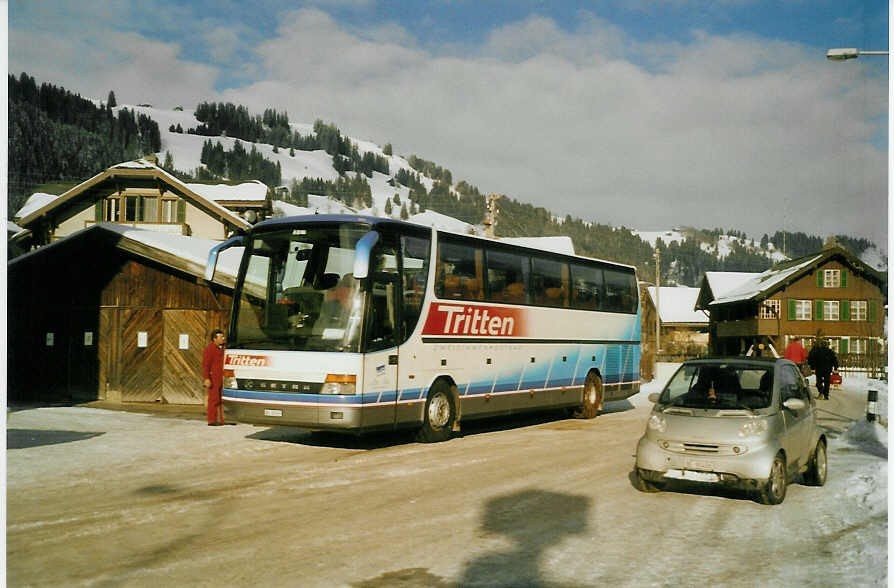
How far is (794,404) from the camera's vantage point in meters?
9.84

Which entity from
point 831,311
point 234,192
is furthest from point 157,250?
point 831,311

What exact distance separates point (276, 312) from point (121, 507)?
16.4 ft

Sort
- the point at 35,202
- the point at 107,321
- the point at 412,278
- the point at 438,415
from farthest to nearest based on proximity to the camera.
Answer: the point at 35,202 < the point at 107,321 < the point at 438,415 < the point at 412,278

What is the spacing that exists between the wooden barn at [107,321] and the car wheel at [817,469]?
15130 mm

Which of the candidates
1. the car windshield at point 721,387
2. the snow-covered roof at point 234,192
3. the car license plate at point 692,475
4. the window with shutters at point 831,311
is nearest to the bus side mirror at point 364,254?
the car windshield at point 721,387

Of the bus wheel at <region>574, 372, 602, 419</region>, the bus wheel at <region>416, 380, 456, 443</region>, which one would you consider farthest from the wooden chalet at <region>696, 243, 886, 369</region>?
the bus wheel at <region>416, 380, 456, 443</region>

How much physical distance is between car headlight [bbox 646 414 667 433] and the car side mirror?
4.56 ft

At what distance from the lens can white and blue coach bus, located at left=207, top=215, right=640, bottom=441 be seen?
1305 cm

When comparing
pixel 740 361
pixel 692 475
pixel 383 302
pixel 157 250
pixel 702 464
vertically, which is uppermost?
pixel 157 250

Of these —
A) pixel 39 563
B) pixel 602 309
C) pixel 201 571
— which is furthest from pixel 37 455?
pixel 602 309

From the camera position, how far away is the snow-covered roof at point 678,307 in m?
106

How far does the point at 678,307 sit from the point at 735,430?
107 meters

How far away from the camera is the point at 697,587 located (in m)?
6.19

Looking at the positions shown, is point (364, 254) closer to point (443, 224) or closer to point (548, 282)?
point (548, 282)
